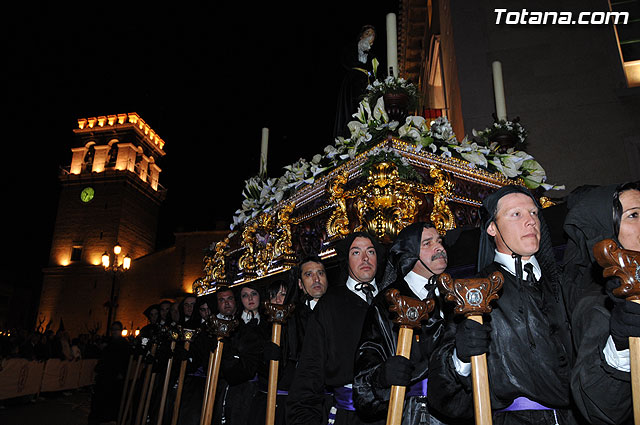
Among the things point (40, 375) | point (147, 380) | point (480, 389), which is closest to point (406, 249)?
point (480, 389)

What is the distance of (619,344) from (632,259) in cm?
37

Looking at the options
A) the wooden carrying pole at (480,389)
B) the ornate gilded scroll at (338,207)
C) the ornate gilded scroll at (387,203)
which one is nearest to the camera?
the wooden carrying pole at (480,389)

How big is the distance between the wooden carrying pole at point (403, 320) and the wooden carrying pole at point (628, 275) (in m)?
0.84

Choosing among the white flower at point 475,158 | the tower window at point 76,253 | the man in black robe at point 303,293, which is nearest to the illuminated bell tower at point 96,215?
the tower window at point 76,253

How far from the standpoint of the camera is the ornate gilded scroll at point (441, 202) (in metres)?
3.28

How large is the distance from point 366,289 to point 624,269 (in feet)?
6.54

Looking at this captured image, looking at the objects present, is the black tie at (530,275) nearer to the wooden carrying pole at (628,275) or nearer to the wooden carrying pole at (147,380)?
the wooden carrying pole at (628,275)

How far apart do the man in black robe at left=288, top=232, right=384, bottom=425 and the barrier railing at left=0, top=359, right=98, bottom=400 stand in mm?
9518

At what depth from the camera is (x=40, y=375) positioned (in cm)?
1384

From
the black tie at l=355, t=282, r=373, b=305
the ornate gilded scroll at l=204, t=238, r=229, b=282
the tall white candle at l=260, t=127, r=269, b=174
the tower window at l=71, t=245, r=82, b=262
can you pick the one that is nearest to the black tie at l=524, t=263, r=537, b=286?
the black tie at l=355, t=282, r=373, b=305

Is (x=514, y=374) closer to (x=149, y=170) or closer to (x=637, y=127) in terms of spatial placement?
(x=637, y=127)

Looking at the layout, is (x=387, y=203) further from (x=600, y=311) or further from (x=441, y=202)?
(x=600, y=311)

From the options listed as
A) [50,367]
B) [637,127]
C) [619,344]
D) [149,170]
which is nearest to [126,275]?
[149,170]

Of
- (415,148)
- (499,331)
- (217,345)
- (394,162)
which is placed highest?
(415,148)
